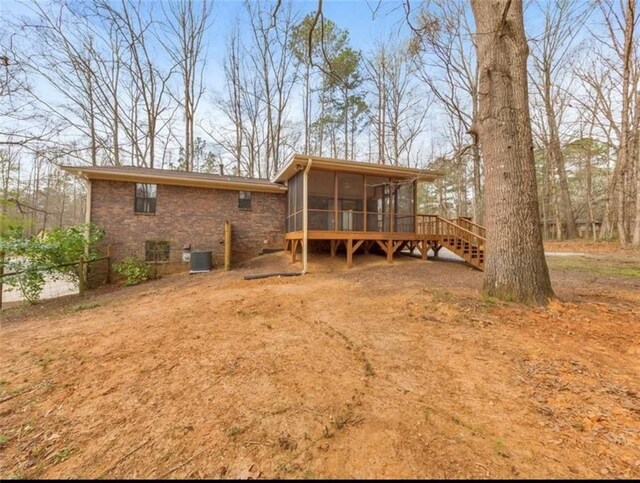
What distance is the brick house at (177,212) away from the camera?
9.44m

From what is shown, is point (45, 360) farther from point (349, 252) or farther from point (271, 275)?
point (349, 252)

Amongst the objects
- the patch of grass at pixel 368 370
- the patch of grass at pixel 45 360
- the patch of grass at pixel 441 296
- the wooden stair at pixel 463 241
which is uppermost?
the wooden stair at pixel 463 241

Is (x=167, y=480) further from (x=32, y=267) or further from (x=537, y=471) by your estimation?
(x=32, y=267)

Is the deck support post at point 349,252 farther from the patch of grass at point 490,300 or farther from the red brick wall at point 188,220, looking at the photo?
the patch of grass at point 490,300

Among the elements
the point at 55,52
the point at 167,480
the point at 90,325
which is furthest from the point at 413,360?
the point at 55,52

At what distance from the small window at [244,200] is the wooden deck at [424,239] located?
2150 millimetres

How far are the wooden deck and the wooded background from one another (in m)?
4.20

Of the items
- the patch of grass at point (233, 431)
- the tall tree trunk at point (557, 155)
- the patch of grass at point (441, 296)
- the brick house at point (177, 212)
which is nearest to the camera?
the patch of grass at point (233, 431)

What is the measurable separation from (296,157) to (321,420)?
7.37 meters

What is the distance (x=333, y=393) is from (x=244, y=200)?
10.0 m

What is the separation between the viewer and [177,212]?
33.6 ft

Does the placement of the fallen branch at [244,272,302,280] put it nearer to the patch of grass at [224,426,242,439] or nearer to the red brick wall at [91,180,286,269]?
the red brick wall at [91,180,286,269]

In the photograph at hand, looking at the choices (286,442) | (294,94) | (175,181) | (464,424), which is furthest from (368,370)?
(294,94)

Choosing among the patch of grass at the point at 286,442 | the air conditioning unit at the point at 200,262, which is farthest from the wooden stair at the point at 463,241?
the air conditioning unit at the point at 200,262
